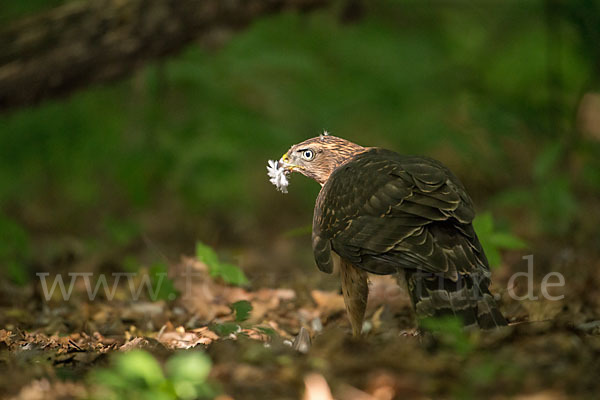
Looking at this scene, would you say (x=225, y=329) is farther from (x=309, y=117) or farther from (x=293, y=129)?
(x=309, y=117)

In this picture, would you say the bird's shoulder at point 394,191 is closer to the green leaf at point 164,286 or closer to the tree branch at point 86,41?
the green leaf at point 164,286

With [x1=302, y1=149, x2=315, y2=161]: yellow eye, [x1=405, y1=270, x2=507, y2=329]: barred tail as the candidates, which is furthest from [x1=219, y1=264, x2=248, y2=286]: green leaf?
[x1=405, y1=270, x2=507, y2=329]: barred tail

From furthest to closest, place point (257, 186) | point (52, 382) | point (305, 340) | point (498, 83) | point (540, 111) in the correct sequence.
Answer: point (257, 186), point (498, 83), point (540, 111), point (305, 340), point (52, 382)

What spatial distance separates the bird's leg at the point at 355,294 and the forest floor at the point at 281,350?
23 cm

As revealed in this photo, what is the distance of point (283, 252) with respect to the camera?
8031 millimetres

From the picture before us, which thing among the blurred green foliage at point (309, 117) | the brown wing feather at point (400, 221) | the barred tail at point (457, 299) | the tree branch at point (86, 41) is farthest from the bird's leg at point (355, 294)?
the tree branch at point (86, 41)

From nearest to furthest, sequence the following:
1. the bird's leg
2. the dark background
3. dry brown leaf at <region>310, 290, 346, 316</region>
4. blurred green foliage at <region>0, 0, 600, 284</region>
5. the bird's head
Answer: the bird's leg, the bird's head, dry brown leaf at <region>310, 290, 346, 316</region>, the dark background, blurred green foliage at <region>0, 0, 600, 284</region>

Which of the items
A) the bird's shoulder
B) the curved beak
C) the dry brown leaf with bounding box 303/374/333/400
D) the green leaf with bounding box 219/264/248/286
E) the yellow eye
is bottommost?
the green leaf with bounding box 219/264/248/286

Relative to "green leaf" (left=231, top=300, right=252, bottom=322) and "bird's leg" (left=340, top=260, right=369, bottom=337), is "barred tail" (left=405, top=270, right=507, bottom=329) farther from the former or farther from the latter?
"green leaf" (left=231, top=300, right=252, bottom=322)

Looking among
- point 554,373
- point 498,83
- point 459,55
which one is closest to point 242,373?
point 554,373

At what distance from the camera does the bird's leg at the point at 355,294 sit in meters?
3.99

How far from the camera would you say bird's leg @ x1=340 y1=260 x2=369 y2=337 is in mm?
3990

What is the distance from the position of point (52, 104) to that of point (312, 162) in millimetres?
4281

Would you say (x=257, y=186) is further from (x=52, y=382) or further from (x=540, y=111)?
(x=52, y=382)
